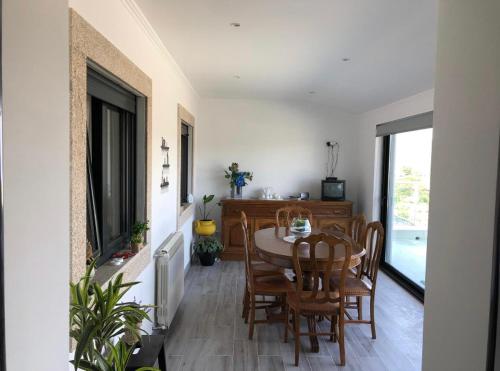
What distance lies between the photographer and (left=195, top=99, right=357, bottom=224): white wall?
226 inches

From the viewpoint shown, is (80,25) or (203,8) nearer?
(80,25)

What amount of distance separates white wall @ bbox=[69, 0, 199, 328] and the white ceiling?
14 centimetres

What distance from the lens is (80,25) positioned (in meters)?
1.57

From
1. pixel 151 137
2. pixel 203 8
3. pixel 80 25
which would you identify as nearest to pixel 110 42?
pixel 80 25

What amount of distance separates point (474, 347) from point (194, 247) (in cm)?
435

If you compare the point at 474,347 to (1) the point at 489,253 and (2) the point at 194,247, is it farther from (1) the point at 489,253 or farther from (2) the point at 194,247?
(2) the point at 194,247

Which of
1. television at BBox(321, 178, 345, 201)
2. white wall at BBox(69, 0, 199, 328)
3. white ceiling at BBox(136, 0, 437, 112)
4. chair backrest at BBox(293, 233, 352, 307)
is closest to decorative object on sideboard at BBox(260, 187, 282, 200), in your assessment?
television at BBox(321, 178, 345, 201)

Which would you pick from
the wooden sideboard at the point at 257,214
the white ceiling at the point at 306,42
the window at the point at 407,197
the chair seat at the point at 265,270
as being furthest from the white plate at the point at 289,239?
the wooden sideboard at the point at 257,214

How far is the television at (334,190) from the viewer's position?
5.40 metres

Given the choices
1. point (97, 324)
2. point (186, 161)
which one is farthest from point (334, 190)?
point (97, 324)

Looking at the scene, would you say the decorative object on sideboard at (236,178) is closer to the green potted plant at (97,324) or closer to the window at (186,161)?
the window at (186,161)

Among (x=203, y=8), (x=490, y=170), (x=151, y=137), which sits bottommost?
(x=490, y=170)

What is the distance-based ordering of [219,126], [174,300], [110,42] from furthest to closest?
[219,126] → [174,300] → [110,42]

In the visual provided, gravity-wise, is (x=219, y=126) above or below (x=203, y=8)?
below
